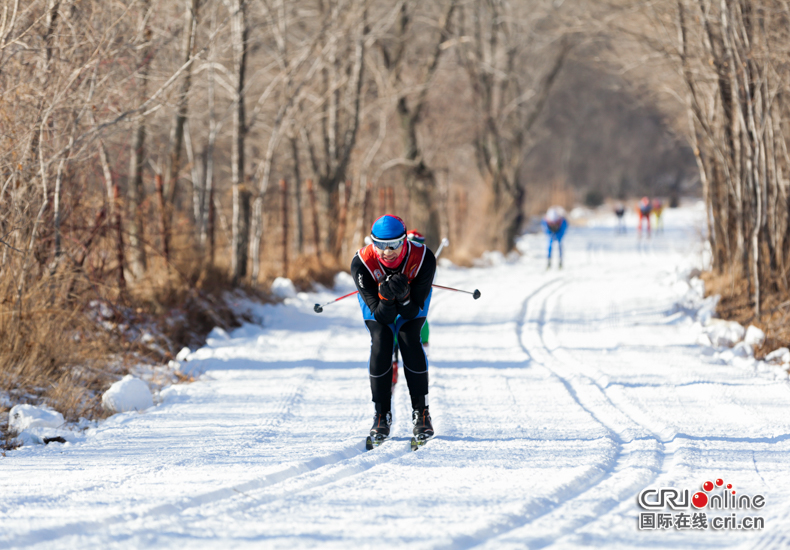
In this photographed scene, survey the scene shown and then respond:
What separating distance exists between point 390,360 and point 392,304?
0.49m

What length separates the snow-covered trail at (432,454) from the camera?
3.64 m

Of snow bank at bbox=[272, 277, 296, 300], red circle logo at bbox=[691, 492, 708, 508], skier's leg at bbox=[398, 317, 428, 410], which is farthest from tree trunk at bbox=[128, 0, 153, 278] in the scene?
red circle logo at bbox=[691, 492, 708, 508]

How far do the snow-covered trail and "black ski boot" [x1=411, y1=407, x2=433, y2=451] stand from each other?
104 millimetres

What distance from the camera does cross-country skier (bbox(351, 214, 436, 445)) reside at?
16.8ft

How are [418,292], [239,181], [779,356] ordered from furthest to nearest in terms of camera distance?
[239,181] < [779,356] < [418,292]

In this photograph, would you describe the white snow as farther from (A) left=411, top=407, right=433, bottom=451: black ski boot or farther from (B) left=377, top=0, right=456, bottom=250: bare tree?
(B) left=377, top=0, right=456, bottom=250: bare tree

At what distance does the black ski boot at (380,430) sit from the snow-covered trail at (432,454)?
77mm

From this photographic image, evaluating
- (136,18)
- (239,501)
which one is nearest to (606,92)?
(136,18)

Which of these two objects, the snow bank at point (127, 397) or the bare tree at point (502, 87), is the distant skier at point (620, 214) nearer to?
the bare tree at point (502, 87)

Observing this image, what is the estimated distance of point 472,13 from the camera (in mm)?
24234

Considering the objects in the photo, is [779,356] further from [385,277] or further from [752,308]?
[385,277]

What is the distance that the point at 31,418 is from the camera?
5.64 meters

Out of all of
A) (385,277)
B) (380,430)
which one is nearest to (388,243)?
(385,277)

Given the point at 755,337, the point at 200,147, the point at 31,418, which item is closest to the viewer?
the point at 31,418
